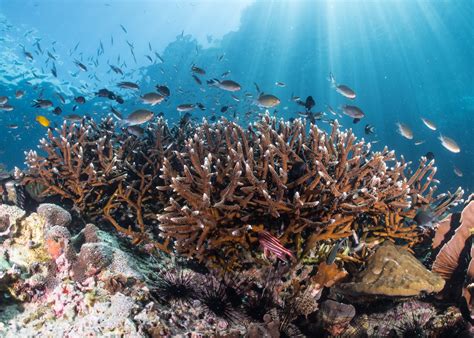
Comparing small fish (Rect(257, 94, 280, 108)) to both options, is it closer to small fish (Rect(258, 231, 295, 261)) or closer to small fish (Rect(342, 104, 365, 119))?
small fish (Rect(342, 104, 365, 119))

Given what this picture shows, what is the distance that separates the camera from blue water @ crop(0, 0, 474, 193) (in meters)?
38.5

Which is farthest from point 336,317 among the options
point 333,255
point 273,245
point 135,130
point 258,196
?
point 135,130

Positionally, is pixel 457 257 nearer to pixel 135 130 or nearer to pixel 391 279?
pixel 391 279

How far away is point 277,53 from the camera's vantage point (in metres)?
52.4

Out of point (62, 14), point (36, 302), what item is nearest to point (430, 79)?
point (62, 14)

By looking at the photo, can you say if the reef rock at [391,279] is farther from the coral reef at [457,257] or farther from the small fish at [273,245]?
the small fish at [273,245]

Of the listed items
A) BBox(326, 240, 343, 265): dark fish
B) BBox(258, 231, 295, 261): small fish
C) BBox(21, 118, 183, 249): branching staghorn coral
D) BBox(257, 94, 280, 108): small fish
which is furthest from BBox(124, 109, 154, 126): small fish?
BBox(326, 240, 343, 265): dark fish

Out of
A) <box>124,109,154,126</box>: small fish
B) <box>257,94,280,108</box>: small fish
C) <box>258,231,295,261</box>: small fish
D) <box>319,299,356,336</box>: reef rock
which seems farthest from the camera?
<box>257,94,280,108</box>: small fish

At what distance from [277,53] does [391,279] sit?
2136 inches

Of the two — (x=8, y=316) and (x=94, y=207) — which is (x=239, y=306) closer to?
(x=8, y=316)

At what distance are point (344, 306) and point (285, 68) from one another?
57.1m

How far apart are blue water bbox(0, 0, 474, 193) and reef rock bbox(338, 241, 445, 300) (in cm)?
3202

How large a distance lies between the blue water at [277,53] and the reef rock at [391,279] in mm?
32022

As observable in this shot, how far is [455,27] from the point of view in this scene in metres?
48.0
